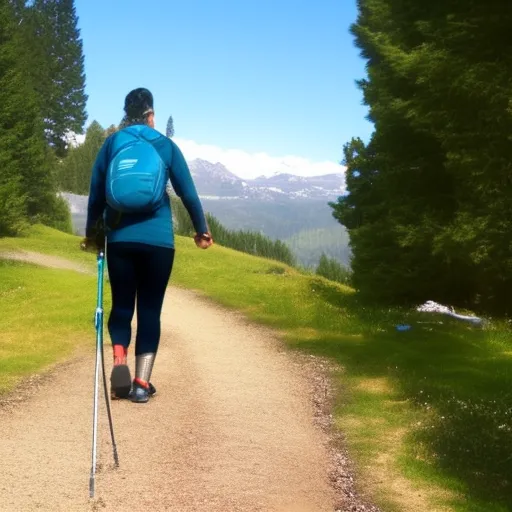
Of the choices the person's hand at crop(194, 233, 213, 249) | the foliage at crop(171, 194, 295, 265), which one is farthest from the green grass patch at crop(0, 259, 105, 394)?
the foliage at crop(171, 194, 295, 265)

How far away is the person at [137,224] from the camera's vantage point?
5215 mm

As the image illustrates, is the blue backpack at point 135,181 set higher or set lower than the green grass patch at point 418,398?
higher

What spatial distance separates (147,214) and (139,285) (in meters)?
0.71

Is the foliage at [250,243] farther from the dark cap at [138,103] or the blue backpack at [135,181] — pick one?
the blue backpack at [135,181]

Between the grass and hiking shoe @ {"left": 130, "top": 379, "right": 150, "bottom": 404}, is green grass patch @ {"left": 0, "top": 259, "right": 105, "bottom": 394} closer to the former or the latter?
the grass

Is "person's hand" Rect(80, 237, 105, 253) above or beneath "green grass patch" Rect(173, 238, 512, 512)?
above

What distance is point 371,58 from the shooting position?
21.6 metres

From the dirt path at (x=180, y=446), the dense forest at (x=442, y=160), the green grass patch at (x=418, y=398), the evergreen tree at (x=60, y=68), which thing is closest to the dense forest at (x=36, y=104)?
the evergreen tree at (x=60, y=68)

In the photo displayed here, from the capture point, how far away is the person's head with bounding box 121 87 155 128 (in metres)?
5.73

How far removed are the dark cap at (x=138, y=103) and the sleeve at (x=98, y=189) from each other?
38cm

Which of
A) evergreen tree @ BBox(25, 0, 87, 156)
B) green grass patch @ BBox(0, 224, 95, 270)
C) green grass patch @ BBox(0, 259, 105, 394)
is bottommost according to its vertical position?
green grass patch @ BBox(0, 259, 105, 394)

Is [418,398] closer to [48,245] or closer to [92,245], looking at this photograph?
[92,245]

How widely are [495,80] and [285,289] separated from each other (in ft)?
32.2

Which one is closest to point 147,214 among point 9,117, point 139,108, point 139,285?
point 139,285
